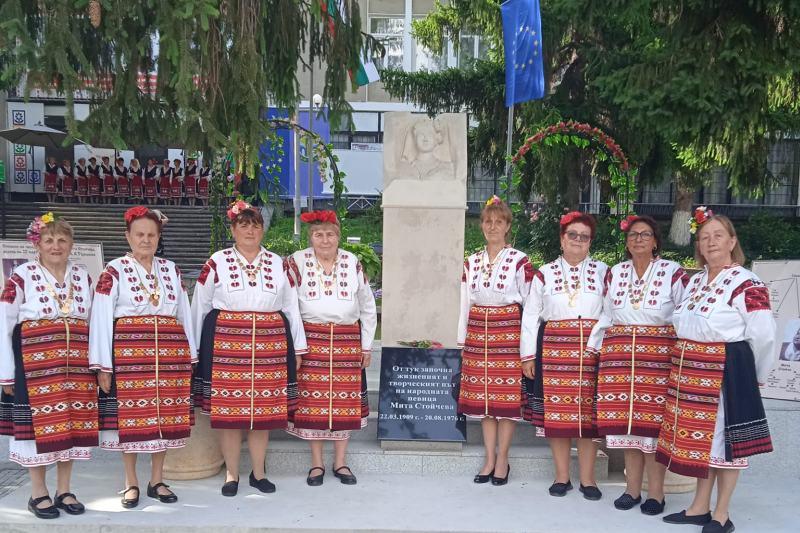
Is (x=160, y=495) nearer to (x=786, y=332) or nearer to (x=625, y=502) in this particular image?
(x=625, y=502)

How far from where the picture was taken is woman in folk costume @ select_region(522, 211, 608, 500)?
490 centimetres

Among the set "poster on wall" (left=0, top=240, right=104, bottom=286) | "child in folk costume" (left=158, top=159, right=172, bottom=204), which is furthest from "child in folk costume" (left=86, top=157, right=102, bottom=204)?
"poster on wall" (left=0, top=240, right=104, bottom=286)

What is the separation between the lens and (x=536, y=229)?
15125 millimetres

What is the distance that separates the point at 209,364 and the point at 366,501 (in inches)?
54.2

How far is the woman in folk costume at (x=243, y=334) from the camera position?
190 inches

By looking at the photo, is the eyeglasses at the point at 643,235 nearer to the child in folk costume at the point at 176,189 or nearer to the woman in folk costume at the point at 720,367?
the woman in folk costume at the point at 720,367

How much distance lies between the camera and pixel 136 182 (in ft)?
66.7

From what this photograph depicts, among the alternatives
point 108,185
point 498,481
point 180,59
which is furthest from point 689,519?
point 108,185

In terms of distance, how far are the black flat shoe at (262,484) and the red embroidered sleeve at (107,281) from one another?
5.29 feet

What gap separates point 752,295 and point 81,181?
1936 centimetres

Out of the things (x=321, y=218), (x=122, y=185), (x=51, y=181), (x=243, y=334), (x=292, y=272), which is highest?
(x=51, y=181)

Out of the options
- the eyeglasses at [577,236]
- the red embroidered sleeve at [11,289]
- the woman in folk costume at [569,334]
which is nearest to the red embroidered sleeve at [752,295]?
the woman in folk costume at [569,334]

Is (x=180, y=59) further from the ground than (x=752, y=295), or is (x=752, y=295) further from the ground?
(x=180, y=59)

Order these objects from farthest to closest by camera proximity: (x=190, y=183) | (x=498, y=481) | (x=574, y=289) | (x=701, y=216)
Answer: (x=190, y=183) < (x=498, y=481) < (x=574, y=289) < (x=701, y=216)
